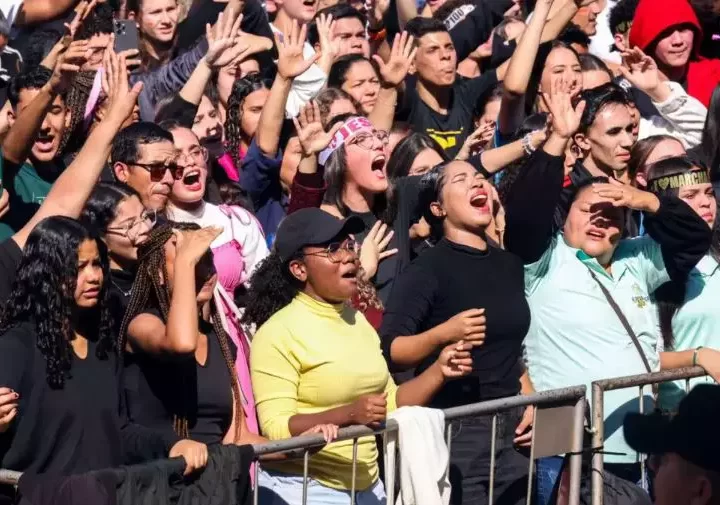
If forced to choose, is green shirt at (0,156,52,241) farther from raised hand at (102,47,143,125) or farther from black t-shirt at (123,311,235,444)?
black t-shirt at (123,311,235,444)

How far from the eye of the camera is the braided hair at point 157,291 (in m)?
6.35

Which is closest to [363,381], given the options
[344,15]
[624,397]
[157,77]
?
[624,397]

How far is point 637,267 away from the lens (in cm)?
791

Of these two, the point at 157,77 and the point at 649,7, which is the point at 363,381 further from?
the point at 649,7

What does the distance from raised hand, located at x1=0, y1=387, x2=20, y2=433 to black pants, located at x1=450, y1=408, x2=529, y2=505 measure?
195cm

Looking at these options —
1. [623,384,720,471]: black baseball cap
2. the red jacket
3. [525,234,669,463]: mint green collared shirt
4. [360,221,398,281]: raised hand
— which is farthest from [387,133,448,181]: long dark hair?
[623,384,720,471]: black baseball cap

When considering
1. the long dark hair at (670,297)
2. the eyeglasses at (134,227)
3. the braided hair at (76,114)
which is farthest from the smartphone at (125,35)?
the long dark hair at (670,297)

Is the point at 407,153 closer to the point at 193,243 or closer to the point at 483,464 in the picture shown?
the point at 483,464

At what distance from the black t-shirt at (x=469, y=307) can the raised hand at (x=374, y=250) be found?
0.31m

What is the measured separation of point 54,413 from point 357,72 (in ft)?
14.4

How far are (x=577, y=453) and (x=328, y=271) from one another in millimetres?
1338

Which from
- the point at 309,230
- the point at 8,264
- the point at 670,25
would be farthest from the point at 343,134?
the point at 670,25

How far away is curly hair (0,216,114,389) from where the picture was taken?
5836 millimetres

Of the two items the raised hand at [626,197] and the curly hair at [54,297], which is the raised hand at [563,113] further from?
the curly hair at [54,297]
